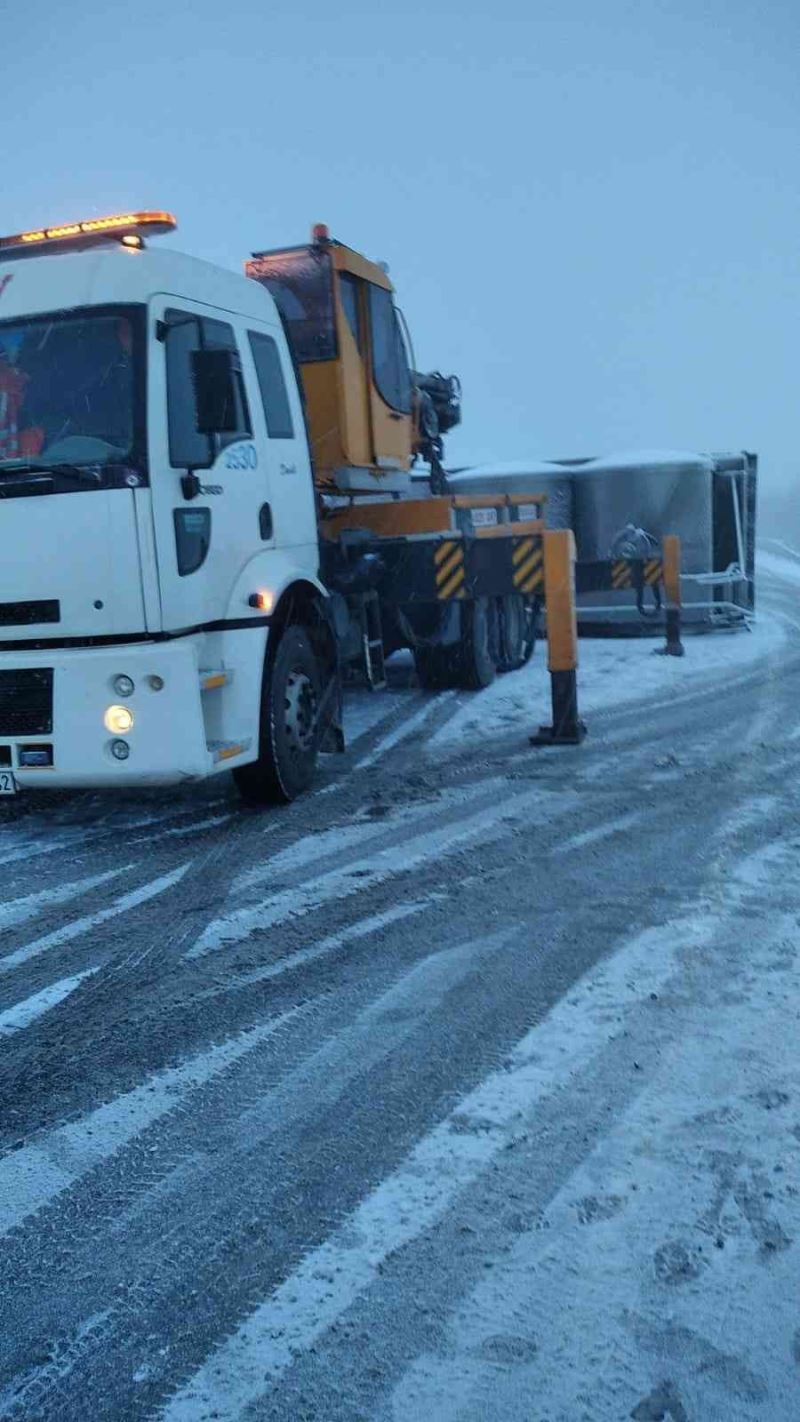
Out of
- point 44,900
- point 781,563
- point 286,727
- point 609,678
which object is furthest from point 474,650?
point 781,563

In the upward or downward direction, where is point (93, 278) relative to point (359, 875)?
upward

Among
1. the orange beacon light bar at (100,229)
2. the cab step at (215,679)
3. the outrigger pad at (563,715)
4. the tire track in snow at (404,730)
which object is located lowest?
the tire track in snow at (404,730)

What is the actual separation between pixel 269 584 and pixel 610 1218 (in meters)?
4.41

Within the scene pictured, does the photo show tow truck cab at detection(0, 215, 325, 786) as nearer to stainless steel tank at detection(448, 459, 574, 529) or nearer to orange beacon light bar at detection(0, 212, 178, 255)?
orange beacon light bar at detection(0, 212, 178, 255)

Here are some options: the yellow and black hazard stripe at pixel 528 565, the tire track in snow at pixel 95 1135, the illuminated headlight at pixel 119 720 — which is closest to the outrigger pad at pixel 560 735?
the yellow and black hazard stripe at pixel 528 565

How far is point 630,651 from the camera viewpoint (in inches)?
536

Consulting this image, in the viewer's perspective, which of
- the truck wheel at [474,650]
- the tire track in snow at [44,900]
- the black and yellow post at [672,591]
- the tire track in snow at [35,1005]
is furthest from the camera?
the black and yellow post at [672,591]

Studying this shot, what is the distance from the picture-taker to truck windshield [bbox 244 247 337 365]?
8586mm

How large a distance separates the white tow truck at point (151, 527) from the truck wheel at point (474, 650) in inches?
147

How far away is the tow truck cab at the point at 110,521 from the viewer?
554 centimetres

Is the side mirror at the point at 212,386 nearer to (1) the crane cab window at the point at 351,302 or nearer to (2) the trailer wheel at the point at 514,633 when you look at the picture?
(1) the crane cab window at the point at 351,302

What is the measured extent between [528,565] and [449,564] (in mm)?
577

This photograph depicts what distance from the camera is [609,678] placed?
452 inches

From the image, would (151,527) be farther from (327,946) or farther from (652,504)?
(652,504)
